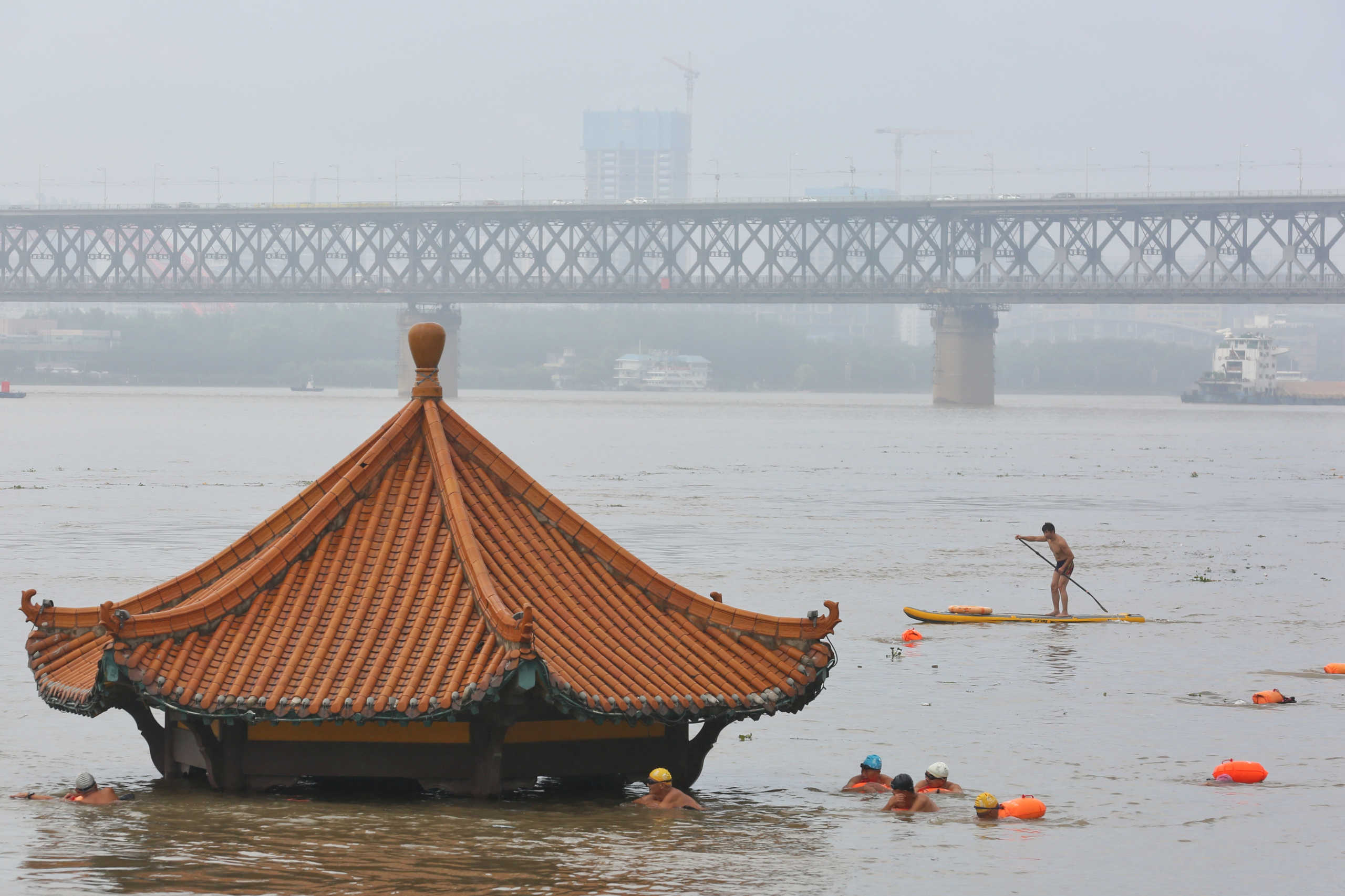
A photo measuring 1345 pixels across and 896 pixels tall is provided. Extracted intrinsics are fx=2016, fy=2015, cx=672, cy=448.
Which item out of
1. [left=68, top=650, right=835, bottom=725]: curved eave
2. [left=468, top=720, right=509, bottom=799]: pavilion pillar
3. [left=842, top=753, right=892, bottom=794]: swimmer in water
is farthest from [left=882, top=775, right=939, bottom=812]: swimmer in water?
[left=468, top=720, right=509, bottom=799]: pavilion pillar

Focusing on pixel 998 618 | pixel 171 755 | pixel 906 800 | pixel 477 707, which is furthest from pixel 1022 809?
pixel 998 618

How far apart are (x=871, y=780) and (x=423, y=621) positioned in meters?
4.83

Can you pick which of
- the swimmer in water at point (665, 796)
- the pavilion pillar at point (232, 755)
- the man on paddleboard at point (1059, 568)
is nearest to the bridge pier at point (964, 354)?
the man on paddleboard at point (1059, 568)

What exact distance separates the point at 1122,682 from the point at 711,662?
10.0m

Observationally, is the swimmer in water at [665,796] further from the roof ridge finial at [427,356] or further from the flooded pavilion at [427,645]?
the roof ridge finial at [427,356]

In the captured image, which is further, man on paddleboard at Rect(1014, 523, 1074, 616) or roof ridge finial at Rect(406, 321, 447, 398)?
man on paddleboard at Rect(1014, 523, 1074, 616)

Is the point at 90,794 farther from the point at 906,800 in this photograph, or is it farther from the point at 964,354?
the point at 964,354

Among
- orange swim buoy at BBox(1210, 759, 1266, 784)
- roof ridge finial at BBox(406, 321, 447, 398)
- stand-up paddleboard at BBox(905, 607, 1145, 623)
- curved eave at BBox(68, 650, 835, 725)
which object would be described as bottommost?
stand-up paddleboard at BBox(905, 607, 1145, 623)

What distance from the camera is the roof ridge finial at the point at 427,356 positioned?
15.3 metres

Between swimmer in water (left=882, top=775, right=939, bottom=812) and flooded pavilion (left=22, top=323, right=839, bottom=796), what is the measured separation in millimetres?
1555

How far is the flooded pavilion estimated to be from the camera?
42.8 ft

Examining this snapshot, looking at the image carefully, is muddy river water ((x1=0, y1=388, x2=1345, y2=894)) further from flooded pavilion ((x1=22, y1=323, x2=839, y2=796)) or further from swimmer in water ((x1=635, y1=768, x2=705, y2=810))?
flooded pavilion ((x1=22, y1=323, x2=839, y2=796))

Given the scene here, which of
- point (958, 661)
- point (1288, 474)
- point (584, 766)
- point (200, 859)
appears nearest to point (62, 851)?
point (200, 859)

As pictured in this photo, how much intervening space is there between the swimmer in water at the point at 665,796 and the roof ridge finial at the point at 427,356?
332cm
